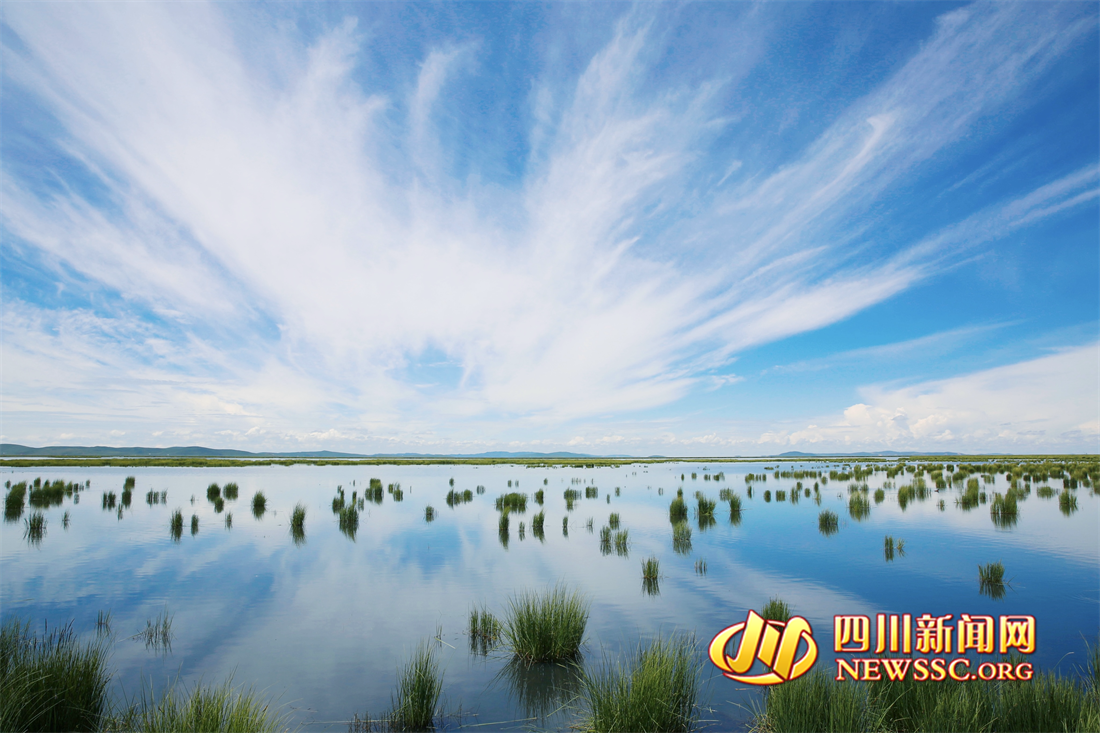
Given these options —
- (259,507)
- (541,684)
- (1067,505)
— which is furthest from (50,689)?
(1067,505)

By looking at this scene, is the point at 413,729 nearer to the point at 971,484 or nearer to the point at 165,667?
the point at 165,667

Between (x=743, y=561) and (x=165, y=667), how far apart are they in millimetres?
14317

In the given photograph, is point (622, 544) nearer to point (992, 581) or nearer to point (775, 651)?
point (992, 581)

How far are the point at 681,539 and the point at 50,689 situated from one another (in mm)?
17177

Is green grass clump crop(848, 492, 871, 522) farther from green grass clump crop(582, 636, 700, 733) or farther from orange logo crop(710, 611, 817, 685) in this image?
green grass clump crop(582, 636, 700, 733)

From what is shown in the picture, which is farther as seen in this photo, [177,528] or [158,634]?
[177,528]

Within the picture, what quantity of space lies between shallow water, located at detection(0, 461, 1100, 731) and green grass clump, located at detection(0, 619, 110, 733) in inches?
53.0

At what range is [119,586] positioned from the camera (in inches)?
523

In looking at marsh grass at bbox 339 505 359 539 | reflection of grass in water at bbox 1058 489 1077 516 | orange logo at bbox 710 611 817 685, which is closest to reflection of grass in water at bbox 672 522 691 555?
orange logo at bbox 710 611 817 685

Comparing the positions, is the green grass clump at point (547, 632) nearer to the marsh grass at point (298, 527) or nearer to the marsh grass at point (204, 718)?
the marsh grass at point (204, 718)

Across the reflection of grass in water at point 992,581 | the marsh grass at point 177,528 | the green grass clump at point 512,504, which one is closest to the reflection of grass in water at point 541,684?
the reflection of grass in water at point 992,581

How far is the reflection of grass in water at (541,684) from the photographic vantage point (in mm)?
7191

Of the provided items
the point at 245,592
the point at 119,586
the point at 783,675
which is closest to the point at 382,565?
the point at 245,592

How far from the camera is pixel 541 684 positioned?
25.7 ft
